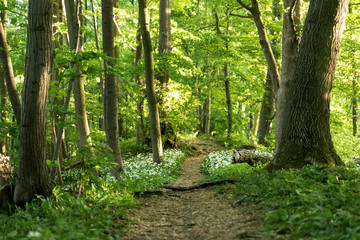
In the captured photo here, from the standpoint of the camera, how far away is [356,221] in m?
3.19

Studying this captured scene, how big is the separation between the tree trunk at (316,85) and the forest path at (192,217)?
80.9 inches

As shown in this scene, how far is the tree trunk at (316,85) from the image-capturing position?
6480 mm

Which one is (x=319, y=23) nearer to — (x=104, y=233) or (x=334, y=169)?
(x=334, y=169)

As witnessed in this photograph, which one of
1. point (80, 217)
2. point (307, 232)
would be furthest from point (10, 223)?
point (307, 232)

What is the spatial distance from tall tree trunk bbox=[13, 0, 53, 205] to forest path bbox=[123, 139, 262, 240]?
6.18 ft

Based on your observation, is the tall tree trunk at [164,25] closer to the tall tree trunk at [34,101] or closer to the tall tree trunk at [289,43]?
the tall tree trunk at [289,43]

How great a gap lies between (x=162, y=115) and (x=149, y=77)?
15.2 feet

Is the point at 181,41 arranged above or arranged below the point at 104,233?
above

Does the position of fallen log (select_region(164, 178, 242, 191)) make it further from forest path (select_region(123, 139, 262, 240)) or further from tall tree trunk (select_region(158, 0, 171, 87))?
tall tree trunk (select_region(158, 0, 171, 87))

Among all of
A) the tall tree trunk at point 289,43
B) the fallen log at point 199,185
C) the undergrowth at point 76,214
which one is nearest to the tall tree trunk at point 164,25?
the tall tree trunk at point 289,43

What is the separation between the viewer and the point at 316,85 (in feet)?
21.4

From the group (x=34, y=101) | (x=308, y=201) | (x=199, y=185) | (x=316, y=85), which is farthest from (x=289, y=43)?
(x=34, y=101)

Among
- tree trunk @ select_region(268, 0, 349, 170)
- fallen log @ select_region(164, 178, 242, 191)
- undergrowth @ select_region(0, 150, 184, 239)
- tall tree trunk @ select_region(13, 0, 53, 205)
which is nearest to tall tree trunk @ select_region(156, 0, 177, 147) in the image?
fallen log @ select_region(164, 178, 242, 191)

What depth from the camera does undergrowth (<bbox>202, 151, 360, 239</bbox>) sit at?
319 cm
